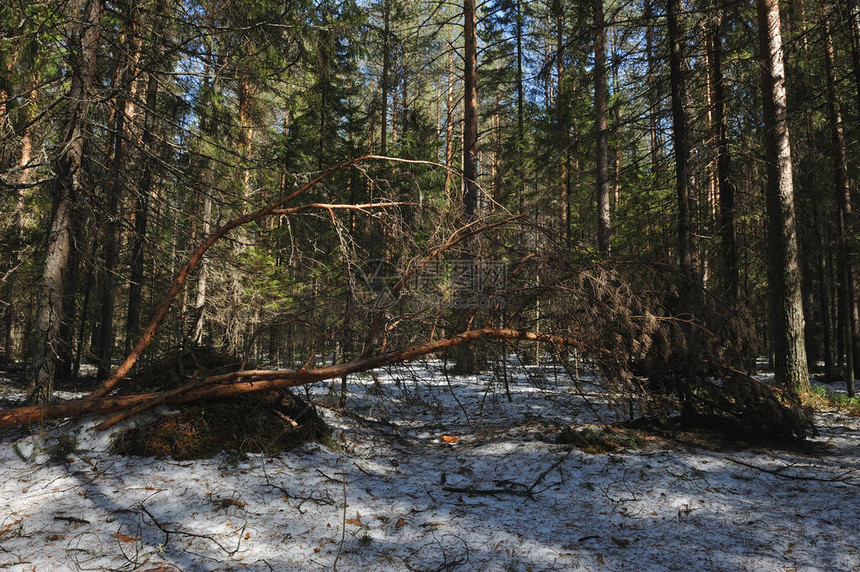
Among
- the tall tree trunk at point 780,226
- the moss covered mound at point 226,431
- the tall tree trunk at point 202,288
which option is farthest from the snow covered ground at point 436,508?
the tall tree trunk at point 780,226

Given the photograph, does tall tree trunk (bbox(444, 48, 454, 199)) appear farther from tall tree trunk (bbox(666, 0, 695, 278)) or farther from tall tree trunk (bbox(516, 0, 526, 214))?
tall tree trunk (bbox(666, 0, 695, 278))

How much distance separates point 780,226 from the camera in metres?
7.60

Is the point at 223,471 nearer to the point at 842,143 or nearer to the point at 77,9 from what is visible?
the point at 77,9

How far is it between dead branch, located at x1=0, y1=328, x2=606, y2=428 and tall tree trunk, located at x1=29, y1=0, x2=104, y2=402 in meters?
1.04

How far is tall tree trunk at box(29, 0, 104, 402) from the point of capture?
5.48 meters

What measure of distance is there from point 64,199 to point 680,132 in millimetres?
11035

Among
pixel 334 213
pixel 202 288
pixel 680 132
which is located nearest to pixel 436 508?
pixel 334 213

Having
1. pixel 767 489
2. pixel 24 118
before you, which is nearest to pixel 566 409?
pixel 767 489

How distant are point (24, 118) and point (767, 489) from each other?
15.3 meters

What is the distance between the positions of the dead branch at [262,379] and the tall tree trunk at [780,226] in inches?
173

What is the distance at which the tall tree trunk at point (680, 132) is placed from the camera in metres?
9.35

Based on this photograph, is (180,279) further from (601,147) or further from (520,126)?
(520,126)

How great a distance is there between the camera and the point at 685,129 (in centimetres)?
966

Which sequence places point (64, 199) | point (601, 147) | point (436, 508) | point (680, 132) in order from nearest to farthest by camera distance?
1. point (436, 508)
2. point (64, 199)
3. point (680, 132)
4. point (601, 147)
